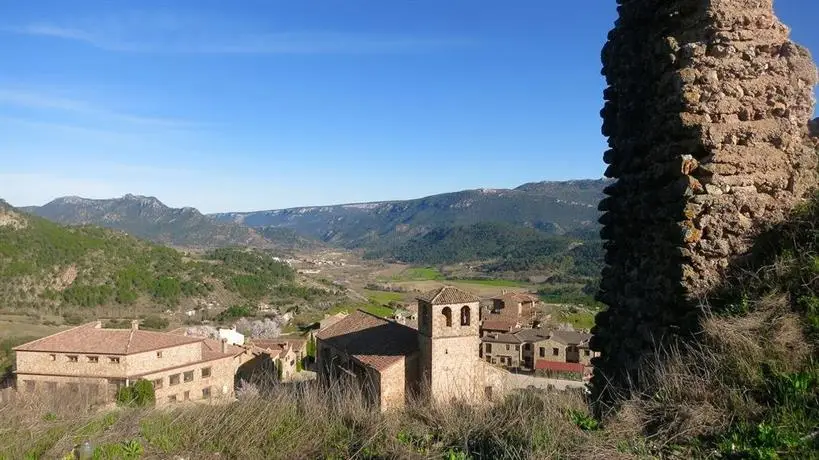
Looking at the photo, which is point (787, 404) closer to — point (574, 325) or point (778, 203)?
point (778, 203)

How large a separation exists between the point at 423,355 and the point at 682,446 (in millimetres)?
21611

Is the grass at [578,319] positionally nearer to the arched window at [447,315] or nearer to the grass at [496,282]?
the grass at [496,282]

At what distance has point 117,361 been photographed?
96.7 ft

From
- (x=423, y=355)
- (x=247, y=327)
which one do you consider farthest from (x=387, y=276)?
(x=423, y=355)

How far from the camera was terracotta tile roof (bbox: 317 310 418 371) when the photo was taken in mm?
24062

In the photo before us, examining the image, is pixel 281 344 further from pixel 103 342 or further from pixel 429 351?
pixel 429 351

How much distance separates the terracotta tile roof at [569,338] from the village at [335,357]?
11 cm

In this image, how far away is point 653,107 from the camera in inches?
216

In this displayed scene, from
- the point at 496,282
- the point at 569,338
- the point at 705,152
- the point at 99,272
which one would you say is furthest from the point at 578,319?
the point at 705,152

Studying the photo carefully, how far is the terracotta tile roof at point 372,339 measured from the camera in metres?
24.1

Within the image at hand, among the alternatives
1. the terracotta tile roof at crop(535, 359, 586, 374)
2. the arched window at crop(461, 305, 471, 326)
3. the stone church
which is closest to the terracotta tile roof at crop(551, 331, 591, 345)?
the terracotta tile roof at crop(535, 359, 586, 374)

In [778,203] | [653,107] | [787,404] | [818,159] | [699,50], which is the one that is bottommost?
[787,404]

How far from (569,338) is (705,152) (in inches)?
1665

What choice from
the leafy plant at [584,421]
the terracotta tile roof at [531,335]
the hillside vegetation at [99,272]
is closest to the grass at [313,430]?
the leafy plant at [584,421]
